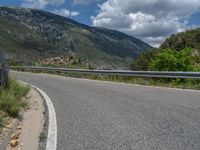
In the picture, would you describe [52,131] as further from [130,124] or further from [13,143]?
[130,124]

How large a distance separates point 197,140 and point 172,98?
588cm

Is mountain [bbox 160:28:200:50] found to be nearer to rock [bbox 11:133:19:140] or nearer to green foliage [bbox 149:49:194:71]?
green foliage [bbox 149:49:194:71]

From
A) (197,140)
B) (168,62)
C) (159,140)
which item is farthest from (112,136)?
(168,62)

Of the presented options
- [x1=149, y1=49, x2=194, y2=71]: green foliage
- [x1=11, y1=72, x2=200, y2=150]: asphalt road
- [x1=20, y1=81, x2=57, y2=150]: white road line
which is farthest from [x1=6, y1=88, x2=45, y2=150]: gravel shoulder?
[x1=149, y1=49, x2=194, y2=71]: green foliage

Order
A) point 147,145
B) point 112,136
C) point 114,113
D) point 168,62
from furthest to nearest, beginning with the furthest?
1. point 168,62
2. point 114,113
3. point 112,136
4. point 147,145

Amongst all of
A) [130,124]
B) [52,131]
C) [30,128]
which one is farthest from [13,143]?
[130,124]

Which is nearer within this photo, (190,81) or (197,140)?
(197,140)

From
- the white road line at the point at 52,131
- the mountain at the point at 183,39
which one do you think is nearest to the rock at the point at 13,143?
the white road line at the point at 52,131

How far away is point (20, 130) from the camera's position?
348 inches

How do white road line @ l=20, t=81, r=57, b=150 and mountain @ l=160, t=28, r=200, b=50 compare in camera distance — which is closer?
white road line @ l=20, t=81, r=57, b=150

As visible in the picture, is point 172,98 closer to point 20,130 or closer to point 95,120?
point 95,120

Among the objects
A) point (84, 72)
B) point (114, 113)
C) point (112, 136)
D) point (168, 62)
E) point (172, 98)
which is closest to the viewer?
point (112, 136)

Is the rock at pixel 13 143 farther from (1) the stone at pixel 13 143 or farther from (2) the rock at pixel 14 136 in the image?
(2) the rock at pixel 14 136

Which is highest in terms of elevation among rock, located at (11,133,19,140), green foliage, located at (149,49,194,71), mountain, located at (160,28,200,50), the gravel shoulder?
mountain, located at (160,28,200,50)
